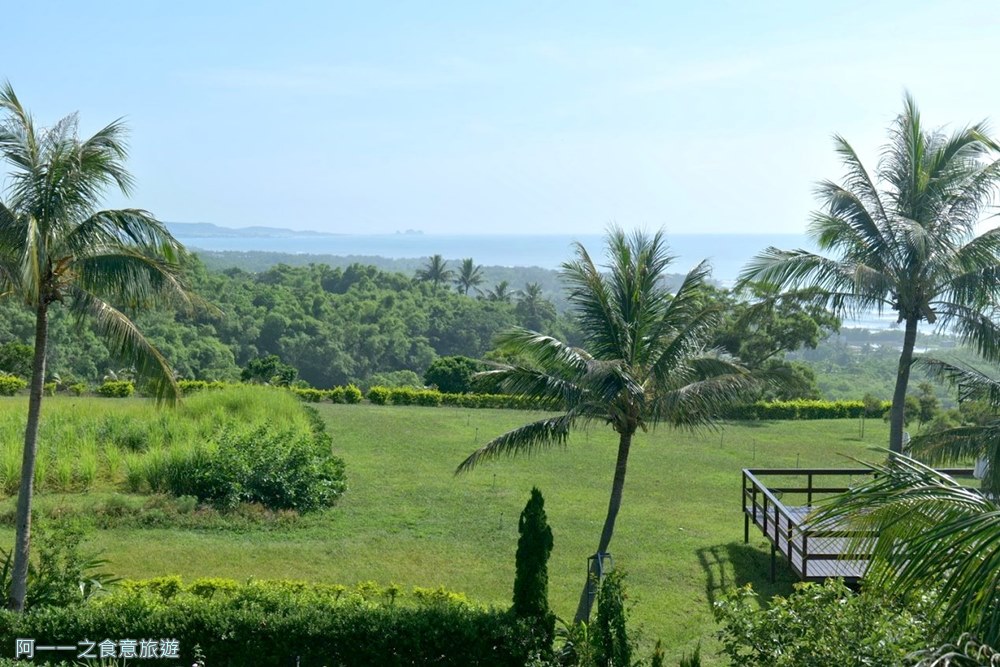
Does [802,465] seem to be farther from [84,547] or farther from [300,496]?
[84,547]

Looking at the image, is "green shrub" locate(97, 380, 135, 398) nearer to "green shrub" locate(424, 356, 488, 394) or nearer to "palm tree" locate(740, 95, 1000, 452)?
"green shrub" locate(424, 356, 488, 394)

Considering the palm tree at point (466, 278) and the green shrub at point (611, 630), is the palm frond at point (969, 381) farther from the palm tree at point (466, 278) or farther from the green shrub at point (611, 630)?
the palm tree at point (466, 278)

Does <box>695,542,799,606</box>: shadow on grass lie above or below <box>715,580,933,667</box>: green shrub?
below

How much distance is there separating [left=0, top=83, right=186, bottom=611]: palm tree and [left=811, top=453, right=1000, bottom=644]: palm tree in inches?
289

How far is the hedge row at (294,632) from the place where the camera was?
28.3 feet

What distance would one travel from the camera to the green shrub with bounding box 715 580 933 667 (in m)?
6.45

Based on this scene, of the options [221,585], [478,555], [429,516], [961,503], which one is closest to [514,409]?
[429,516]

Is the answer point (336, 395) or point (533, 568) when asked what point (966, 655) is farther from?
point (336, 395)

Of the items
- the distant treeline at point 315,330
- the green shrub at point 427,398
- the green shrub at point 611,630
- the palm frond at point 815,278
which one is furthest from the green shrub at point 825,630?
the distant treeline at point 315,330

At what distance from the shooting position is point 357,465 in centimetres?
1988

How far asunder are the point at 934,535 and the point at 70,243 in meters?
8.35

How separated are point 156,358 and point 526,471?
1148 centimetres

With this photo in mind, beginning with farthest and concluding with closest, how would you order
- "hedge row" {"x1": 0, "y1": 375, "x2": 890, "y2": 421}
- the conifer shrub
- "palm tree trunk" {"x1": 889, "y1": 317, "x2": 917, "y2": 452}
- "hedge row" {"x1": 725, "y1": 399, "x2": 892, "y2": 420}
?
"hedge row" {"x1": 0, "y1": 375, "x2": 890, "y2": 421}
"hedge row" {"x1": 725, "y1": 399, "x2": 892, "y2": 420}
"palm tree trunk" {"x1": 889, "y1": 317, "x2": 917, "y2": 452}
the conifer shrub

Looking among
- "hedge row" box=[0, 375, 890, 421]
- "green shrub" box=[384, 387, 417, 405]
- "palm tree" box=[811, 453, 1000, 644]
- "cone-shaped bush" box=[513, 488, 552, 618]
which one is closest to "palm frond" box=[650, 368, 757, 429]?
"cone-shaped bush" box=[513, 488, 552, 618]
